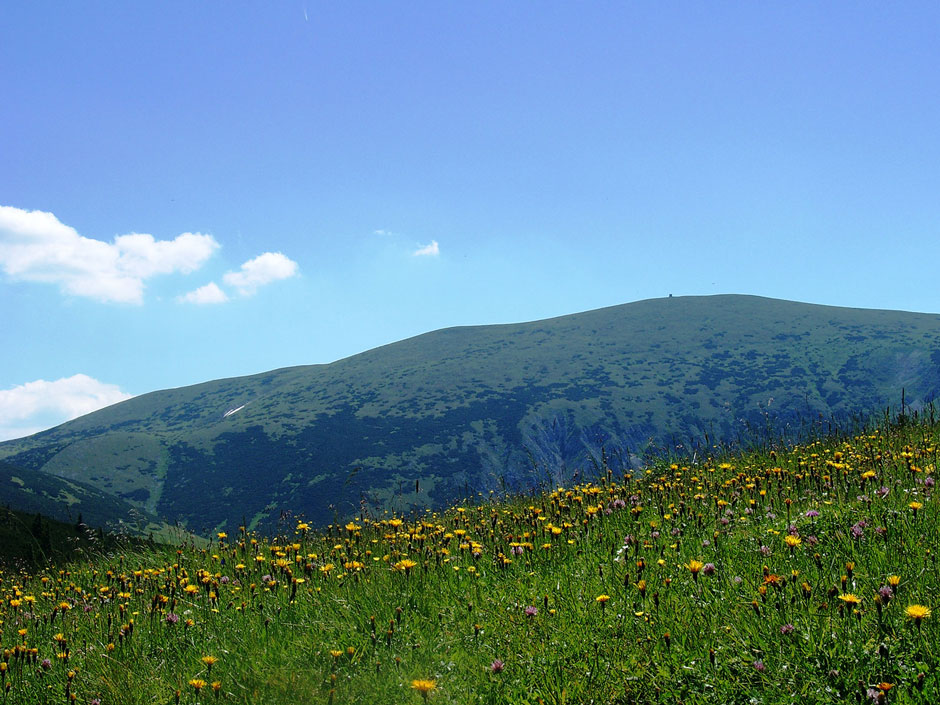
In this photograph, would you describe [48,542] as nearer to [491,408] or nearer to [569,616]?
[569,616]

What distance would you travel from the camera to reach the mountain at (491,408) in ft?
362

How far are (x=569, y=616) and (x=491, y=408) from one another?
129 m

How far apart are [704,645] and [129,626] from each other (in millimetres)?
4322

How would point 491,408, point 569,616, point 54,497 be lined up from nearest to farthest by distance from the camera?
point 569,616, point 54,497, point 491,408

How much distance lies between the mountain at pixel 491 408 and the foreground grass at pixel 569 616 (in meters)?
84.2

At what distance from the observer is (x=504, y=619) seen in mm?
4133

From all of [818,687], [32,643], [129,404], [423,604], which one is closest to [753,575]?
[818,687]

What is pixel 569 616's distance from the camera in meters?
4.03

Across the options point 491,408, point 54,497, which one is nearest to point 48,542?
point 54,497

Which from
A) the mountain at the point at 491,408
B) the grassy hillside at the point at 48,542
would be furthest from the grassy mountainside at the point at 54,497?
the grassy hillside at the point at 48,542

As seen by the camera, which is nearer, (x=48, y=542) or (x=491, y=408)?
(x=48, y=542)

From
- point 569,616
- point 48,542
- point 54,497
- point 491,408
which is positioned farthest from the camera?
point 491,408

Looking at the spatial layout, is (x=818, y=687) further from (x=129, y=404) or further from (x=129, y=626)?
(x=129, y=404)

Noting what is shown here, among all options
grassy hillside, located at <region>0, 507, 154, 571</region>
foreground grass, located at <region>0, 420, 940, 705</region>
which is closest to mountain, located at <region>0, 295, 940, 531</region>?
grassy hillside, located at <region>0, 507, 154, 571</region>
